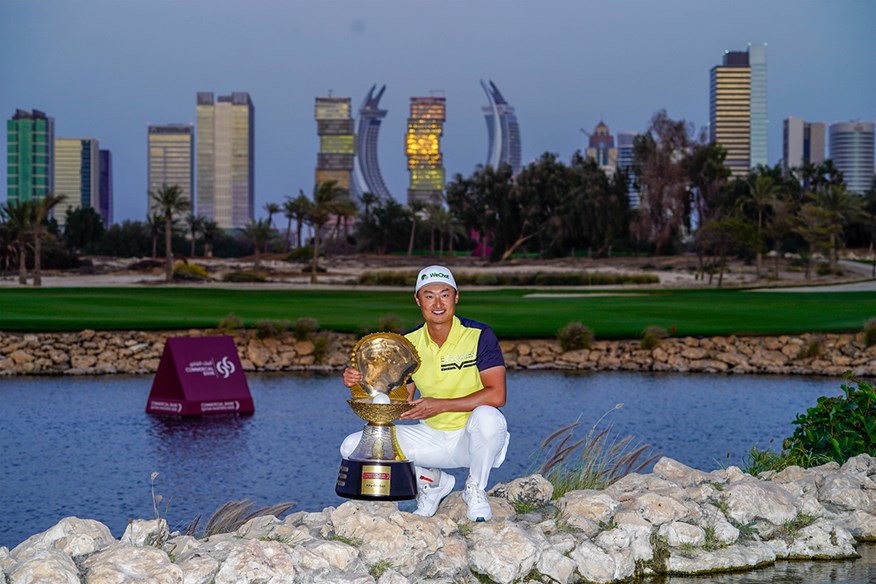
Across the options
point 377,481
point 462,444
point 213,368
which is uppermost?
point 462,444

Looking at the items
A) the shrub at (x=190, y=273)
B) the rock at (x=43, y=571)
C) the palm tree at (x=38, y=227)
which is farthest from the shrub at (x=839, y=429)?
the shrub at (x=190, y=273)

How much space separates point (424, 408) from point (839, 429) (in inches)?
205

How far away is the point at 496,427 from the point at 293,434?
1025cm

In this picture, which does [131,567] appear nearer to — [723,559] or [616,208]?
[723,559]

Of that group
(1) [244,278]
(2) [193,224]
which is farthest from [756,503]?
(2) [193,224]

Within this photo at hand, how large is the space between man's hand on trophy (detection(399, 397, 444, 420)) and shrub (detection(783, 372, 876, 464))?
471cm

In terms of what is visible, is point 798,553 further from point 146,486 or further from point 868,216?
point 868,216

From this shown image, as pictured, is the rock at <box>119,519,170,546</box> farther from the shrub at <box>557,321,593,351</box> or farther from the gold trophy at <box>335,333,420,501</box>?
the shrub at <box>557,321,593,351</box>

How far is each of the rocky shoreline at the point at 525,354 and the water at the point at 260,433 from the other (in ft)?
5.47

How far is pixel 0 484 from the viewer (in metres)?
13.8

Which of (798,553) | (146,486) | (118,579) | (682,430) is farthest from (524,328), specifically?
(118,579)

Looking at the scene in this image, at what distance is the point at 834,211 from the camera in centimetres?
7781

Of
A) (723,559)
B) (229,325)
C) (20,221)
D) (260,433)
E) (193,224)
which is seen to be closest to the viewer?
(723,559)

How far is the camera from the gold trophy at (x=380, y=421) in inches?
299
